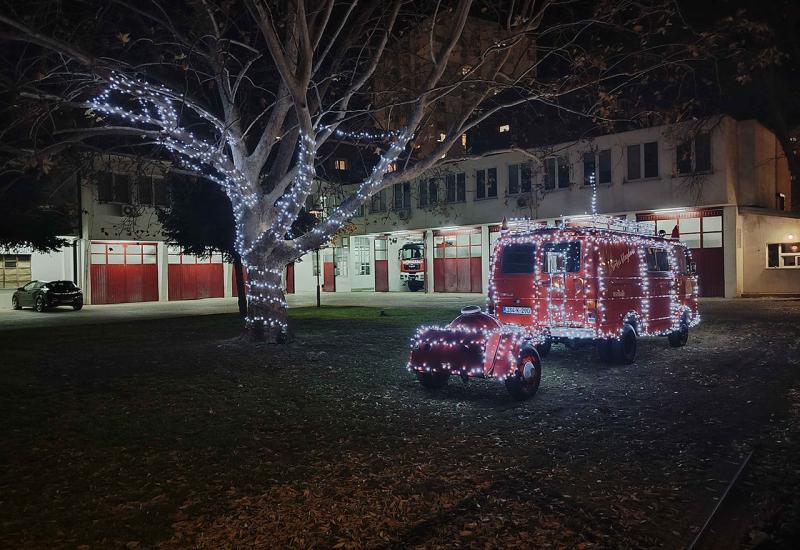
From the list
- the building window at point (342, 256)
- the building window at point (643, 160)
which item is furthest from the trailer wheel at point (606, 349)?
the building window at point (342, 256)

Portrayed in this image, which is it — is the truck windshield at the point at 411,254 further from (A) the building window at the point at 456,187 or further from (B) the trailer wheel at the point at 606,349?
(B) the trailer wheel at the point at 606,349

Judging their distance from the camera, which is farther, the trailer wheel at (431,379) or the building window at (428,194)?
the building window at (428,194)

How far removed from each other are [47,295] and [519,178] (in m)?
24.5

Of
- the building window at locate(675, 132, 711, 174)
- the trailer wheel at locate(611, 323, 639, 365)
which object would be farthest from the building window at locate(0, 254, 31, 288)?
the building window at locate(675, 132, 711, 174)

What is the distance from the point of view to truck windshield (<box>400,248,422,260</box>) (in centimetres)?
4100

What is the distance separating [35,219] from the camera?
19.2 m

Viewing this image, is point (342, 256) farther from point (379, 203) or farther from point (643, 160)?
point (643, 160)

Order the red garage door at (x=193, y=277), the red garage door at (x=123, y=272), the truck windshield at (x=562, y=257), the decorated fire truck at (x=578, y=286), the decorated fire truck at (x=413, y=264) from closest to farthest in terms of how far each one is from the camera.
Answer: the decorated fire truck at (x=578, y=286) < the truck windshield at (x=562, y=257) < the red garage door at (x=123, y=272) < the red garage door at (x=193, y=277) < the decorated fire truck at (x=413, y=264)

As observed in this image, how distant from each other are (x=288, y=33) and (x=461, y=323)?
7.44 metres

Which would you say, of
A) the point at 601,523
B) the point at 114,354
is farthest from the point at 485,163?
the point at 601,523

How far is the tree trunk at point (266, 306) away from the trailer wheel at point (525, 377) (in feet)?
24.2

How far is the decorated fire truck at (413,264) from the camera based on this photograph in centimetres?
4091

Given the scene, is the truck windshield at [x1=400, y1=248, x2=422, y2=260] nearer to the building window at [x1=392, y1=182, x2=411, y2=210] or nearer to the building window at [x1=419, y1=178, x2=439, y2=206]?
the building window at [x1=392, y1=182, x2=411, y2=210]

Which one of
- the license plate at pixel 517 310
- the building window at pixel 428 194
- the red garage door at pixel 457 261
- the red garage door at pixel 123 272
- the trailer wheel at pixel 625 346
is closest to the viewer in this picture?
the license plate at pixel 517 310
